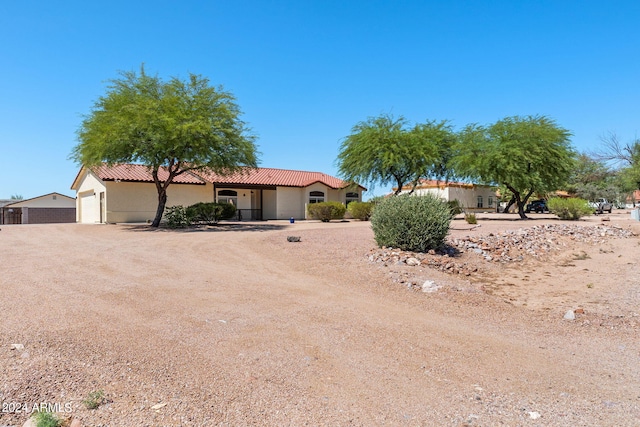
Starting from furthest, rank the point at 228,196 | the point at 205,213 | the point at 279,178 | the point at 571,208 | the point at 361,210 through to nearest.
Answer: the point at 279,178 → the point at 228,196 → the point at 361,210 → the point at 571,208 → the point at 205,213

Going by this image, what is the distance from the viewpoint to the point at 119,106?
71.7ft

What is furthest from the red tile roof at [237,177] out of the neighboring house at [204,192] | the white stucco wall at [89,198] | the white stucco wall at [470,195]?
the white stucco wall at [470,195]

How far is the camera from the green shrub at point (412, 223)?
1288 cm

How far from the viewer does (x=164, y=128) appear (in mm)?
20984

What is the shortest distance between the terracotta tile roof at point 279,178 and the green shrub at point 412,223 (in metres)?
22.3

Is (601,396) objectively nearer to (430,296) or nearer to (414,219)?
(430,296)

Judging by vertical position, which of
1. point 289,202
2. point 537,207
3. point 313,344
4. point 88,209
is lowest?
point 313,344

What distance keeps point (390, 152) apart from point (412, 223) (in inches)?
825

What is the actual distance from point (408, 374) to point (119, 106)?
70.5 feet

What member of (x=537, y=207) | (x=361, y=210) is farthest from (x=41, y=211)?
(x=537, y=207)

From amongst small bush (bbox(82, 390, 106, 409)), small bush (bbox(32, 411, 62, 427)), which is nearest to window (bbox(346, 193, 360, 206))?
small bush (bbox(82, 390, 106, 409))

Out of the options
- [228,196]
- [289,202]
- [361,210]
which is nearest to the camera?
[361,210]

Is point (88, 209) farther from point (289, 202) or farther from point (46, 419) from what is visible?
point (46, 419)

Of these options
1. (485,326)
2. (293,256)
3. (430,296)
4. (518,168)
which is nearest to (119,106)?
(293,256)
